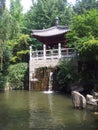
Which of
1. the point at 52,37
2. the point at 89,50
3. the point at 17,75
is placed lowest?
the point at 17,75

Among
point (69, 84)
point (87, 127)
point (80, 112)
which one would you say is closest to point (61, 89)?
point (69, 84)

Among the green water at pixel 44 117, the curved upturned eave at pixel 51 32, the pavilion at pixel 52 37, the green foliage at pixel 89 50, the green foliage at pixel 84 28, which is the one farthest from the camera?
the curved upturned eave at pixel 51 32

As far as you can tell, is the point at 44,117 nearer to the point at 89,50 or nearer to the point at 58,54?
the point at 89,50

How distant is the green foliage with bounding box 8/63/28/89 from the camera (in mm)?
28584

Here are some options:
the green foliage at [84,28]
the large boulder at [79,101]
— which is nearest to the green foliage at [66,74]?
the green foliage at [84,28]

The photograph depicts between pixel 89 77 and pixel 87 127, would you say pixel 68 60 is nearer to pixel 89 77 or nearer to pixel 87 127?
pixel 89 77

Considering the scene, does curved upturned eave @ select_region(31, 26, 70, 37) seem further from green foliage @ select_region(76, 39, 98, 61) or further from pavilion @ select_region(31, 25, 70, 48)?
green foliage @ select_region(76, 39, 98, 61)

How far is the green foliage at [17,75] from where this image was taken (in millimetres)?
28584

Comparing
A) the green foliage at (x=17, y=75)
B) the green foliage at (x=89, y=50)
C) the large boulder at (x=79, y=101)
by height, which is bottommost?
the large boulder at (x=79, y=101)

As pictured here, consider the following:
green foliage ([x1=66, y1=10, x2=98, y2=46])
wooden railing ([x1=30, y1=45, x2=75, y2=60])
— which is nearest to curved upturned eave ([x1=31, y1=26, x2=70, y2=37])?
wooden railing ([x1=30, y1=45, x2=75, y2=60])

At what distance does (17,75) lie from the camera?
95.2 ft

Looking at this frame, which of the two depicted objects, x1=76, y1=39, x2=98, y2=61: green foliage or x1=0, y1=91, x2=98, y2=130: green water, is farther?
x1=76, y1=39, x2=98, y2=61: green foliage

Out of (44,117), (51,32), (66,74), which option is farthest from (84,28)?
(44,117)

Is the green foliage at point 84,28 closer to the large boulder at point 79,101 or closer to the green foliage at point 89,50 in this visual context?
the green foliage at point 89,50
